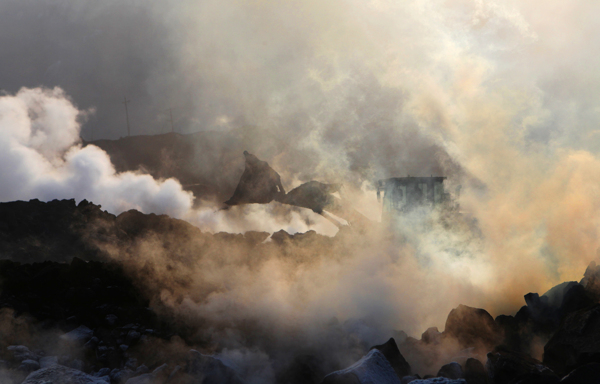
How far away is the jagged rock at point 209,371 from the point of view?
898 centimetres

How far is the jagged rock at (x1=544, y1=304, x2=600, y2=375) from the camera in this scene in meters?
8.68

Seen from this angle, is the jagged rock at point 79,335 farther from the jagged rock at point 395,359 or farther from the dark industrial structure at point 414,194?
the dark industrial structure at point 414,194

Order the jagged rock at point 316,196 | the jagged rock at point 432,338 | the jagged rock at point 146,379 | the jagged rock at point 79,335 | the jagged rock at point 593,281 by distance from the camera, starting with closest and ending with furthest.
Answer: the jagged rock at point 146,379 < the jagged rock at point 79,335 < the jagged rock at point 593,281 < the jagged rock at point 432,338 < the jagged rock at point 316,196

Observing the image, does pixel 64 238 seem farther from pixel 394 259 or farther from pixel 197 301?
pixel 394 259

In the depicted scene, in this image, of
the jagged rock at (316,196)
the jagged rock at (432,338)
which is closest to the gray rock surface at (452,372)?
the jagged rock at (432,338)

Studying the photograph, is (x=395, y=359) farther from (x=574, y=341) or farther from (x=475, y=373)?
(x=574, y=341)

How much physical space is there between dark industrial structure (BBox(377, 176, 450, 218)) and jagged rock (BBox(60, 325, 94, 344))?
16126 millimetres

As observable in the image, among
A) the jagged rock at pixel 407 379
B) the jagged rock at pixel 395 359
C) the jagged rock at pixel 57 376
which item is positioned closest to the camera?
the jagged rock at pixel 57 376

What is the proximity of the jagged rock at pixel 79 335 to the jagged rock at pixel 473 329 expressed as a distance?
8348 millimetres

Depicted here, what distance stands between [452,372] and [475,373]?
1.37 ft

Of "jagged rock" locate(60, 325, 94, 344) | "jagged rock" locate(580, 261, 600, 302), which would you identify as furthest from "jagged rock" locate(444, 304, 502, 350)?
"jagged rock" locate(60, 325, 94, 344)

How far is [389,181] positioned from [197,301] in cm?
1381

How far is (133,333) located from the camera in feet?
34.2

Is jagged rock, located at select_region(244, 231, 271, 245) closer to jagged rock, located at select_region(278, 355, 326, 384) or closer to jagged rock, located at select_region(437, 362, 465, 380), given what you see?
jagged rock, located at select_region(278, 355, 326, 384)
